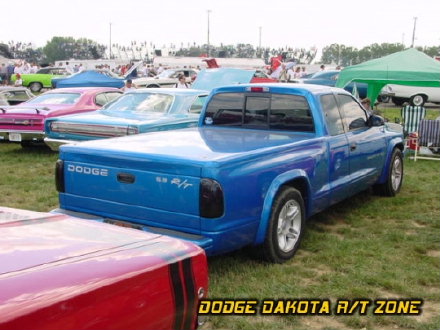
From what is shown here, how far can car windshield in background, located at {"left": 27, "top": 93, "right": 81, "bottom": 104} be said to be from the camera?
1140cm

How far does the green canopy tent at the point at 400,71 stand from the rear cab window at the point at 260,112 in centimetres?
617

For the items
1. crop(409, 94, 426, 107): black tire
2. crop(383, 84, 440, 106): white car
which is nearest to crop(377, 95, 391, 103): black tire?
crop(383, 84, 440, 106): white car

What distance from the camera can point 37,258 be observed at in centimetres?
208

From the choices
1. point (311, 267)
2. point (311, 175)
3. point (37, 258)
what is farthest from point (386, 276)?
point (37, 258)

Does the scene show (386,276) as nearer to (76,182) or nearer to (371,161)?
(371,161)

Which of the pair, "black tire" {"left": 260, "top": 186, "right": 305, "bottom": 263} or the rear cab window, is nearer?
"black tire" {"left": 260, "top": 186, "right": 305, "bottom": 263}

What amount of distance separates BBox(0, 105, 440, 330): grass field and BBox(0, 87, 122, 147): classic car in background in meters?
2.92

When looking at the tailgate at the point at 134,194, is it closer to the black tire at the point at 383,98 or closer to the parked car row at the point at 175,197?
the parked car row at the point at 175,197

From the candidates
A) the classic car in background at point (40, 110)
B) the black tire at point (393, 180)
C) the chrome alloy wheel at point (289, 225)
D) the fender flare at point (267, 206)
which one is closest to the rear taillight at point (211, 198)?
the fender flare at point (267, 206)

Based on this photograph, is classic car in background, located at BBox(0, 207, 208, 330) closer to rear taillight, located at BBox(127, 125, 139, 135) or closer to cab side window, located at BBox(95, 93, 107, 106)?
rear taillight, located at BBox(127, 125, 139, 135)

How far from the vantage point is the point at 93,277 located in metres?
1.98

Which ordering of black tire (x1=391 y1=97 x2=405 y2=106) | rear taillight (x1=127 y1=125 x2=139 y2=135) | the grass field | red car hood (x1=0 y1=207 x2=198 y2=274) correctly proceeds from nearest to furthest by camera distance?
red car hood (x1=0 y1=207 x2=198 y2=274), the grass field, rear taillight (x1=127 y1=125 x2=139 y2=135), black tire (x1=391 y1=97 x2=405 y2=106)

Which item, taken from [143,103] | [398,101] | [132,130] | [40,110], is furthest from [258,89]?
[398,101]

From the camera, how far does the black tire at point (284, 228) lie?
4637mm
